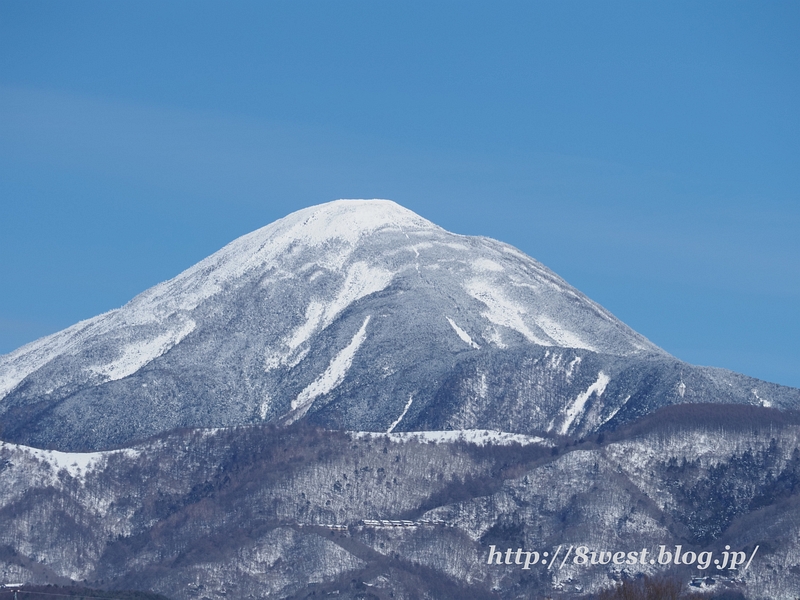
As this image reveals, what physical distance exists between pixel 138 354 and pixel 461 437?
162 ft

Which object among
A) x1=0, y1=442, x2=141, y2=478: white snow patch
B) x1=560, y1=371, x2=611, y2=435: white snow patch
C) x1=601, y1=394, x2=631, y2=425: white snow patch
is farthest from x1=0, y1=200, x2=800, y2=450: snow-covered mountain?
x1=0, y1=442, x2=141, y2=478: white snow patch

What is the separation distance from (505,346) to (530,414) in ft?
61.7

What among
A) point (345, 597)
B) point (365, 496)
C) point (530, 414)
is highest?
point (530, 414)

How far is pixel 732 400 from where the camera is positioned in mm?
168000

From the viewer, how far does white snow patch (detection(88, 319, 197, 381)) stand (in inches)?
7480

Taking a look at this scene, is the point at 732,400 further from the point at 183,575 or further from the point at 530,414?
the point at 183,575

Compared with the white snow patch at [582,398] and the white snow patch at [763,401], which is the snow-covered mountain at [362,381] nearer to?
the white snow patch at [582,398]

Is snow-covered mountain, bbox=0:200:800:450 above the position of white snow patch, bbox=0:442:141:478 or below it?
above

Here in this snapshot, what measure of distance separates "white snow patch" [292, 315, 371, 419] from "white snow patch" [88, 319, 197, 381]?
19721 millimetres

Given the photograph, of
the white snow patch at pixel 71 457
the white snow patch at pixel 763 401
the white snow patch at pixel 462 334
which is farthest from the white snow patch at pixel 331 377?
the white snow patch at pixel 763 401

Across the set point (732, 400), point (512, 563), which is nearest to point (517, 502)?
point (512, 563)

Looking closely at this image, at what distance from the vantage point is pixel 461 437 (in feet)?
526

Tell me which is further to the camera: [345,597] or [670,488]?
[670,488]

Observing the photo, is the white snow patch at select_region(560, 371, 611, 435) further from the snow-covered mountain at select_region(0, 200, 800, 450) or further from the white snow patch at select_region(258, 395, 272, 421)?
the white snow patch at select_region(258, 395, 272, 421)
